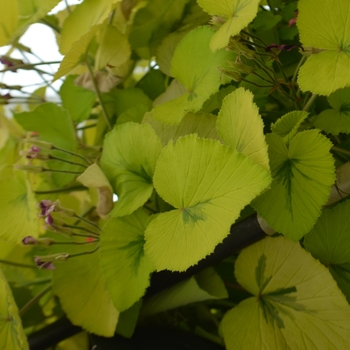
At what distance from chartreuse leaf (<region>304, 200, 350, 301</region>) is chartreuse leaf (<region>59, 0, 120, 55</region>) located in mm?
147

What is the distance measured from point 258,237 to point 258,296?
0.04m

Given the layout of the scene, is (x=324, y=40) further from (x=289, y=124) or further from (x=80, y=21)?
(x=80, y=21)

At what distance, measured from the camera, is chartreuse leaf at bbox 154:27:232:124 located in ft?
0.72

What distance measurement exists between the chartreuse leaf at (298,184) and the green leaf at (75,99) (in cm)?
15

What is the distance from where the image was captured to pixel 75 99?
1.01 feet

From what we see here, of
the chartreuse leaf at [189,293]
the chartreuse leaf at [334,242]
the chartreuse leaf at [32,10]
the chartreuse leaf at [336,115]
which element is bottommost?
the chartreuse leaf at [189,293]

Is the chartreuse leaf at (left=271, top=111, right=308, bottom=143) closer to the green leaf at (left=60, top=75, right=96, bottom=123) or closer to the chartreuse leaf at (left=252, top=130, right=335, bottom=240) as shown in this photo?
the chartreuse leaf at (left=252, top=130, right=335, bottom=240)

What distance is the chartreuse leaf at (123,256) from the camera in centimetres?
23

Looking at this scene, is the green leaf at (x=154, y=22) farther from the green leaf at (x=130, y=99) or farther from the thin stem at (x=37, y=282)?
the thin stem at (x=37, y=282)

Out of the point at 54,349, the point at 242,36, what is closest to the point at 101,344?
the point at 54,349

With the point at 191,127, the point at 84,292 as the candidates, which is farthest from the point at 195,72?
the point at 84,292

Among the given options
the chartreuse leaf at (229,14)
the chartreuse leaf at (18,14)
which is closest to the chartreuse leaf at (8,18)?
the chartreuse leaf at (18,14)

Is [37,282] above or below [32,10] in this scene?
below

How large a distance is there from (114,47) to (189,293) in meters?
0.15
